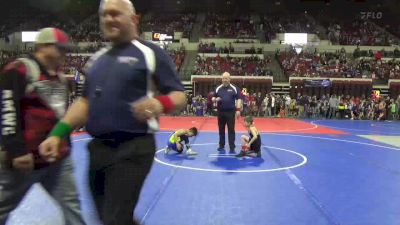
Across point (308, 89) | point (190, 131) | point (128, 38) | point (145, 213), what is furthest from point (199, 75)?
point (128, 38)

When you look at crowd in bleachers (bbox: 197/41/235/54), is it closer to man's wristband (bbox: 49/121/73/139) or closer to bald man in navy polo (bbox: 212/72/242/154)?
bald man in navy polo (bbox: 212/72/242/154)

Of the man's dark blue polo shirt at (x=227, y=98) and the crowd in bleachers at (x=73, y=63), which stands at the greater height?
the crowd in bleachers at (x=73, y=63)

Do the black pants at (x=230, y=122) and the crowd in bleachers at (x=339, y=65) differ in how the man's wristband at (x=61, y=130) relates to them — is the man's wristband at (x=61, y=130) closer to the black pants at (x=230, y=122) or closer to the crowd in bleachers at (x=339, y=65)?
the black pants at (x=230, y=122)

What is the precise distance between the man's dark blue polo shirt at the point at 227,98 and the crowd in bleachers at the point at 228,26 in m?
28.3

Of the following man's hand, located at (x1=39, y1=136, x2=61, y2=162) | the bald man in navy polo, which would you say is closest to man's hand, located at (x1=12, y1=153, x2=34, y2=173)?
man's hand, located at (x1=39, y1=136, x2=61, y2=162)

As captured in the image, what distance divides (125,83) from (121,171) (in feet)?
1.54

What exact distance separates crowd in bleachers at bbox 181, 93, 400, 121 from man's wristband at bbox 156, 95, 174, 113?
70.0 feet

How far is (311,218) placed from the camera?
442cm

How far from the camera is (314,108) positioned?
2480cm

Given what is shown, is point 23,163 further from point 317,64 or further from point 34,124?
point 317,64

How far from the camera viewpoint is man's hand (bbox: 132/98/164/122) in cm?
203

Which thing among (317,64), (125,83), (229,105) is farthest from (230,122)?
(317,64)

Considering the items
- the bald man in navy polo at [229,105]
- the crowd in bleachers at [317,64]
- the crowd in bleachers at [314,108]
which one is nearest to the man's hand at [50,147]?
the bald man in navy polo at [229,105]

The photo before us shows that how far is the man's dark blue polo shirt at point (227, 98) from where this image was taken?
947 cm
